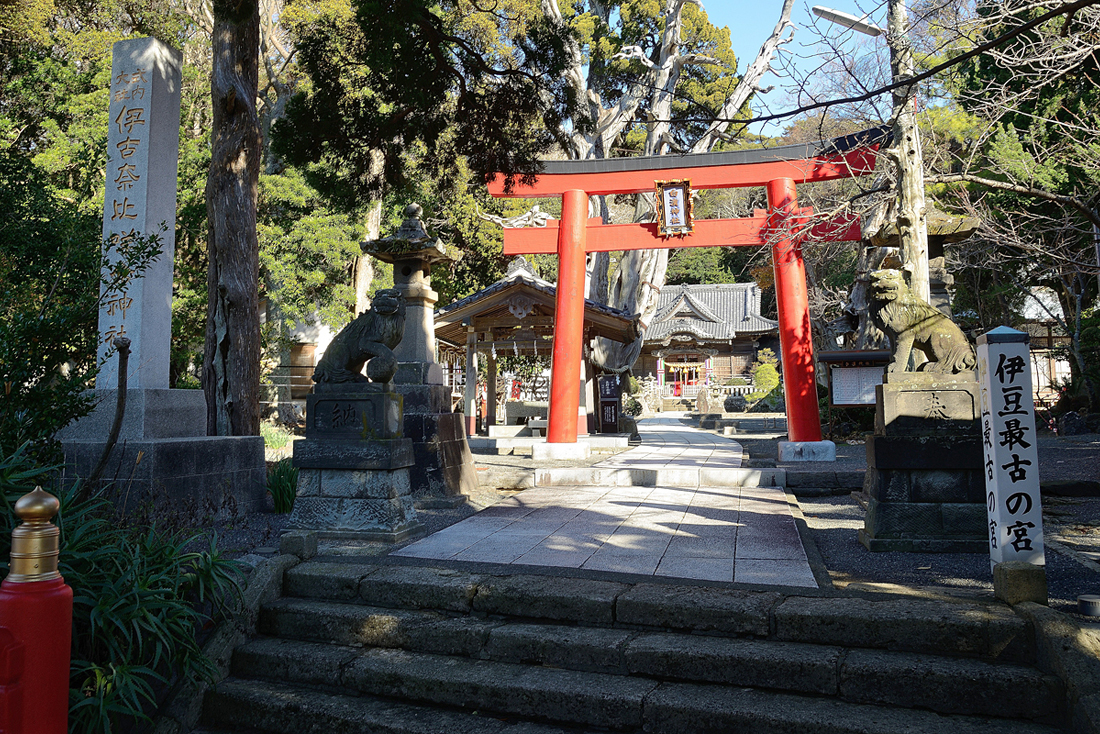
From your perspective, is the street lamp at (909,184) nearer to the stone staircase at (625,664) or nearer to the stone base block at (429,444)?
the stone base block at (429,444)

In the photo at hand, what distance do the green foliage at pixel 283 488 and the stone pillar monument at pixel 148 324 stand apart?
1.02 feet

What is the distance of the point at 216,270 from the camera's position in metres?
6.98

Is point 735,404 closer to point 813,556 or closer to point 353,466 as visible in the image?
point 813,556

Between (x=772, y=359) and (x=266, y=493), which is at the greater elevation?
(x=772, y=359)

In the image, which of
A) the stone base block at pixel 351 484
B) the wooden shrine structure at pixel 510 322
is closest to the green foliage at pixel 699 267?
the wooden shrine structure at pixel 510 322

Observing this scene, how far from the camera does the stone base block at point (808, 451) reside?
10.2 meters

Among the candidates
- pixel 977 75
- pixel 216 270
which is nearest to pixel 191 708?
pixel 216 270

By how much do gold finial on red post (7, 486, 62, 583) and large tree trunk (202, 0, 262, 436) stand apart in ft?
16.3

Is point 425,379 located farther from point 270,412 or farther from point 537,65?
point 270,412

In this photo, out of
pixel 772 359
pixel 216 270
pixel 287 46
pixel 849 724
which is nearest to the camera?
pixel 849 724

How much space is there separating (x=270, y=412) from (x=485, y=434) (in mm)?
7560

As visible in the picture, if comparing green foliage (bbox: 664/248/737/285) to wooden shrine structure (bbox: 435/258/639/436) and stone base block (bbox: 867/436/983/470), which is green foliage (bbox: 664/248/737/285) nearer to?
wooden shrine structure (bbox: 435/258/639/436)

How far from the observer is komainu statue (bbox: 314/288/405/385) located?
5.28 m

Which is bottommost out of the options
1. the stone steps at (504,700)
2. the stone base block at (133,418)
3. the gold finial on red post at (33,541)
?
the stone steps at (504,700)
